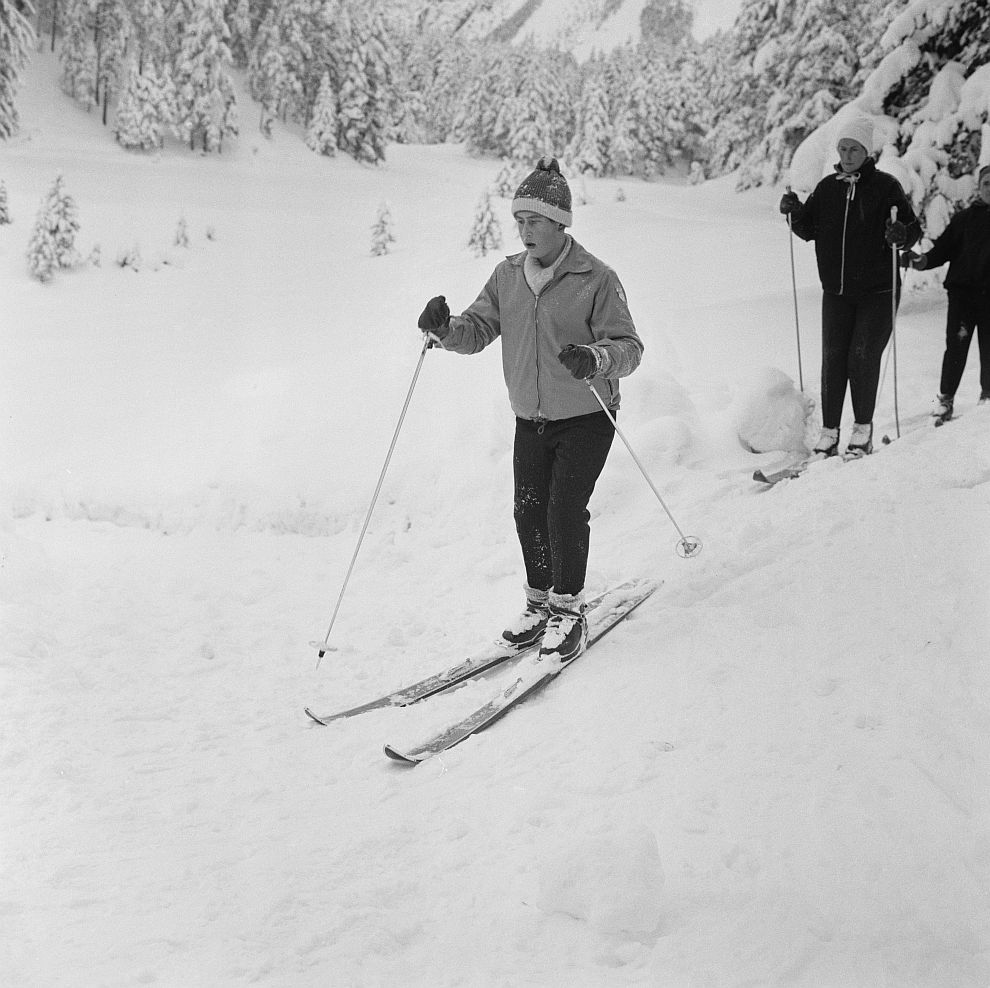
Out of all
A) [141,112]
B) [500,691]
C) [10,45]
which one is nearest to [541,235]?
[500,691]

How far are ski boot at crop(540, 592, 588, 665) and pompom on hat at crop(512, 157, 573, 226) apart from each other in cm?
169

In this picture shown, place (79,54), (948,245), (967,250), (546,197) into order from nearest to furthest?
(546,197) < (967,250) < (948,245) < (79,54)

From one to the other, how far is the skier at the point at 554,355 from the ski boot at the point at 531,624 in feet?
0.51

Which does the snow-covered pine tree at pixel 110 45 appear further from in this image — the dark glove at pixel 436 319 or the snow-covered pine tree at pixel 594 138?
the dark glove at pixel 436 319

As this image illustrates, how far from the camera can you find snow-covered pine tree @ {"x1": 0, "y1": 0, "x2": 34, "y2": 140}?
15172 mm

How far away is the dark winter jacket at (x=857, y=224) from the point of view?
521cm

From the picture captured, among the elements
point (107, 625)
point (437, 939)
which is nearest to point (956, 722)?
point (437, 939)

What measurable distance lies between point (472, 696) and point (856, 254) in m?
3.88

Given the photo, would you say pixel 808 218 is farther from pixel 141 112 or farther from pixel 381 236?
pixel 141 112

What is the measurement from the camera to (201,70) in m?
28.2

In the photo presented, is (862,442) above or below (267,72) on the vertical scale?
below

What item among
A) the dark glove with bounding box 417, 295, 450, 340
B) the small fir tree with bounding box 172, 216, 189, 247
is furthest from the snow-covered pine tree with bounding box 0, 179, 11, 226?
the dark glove with bounding box 417, 295, 450, 340

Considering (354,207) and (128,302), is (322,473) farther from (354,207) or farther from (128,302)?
(354,207)

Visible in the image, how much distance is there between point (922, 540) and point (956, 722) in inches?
55.2
